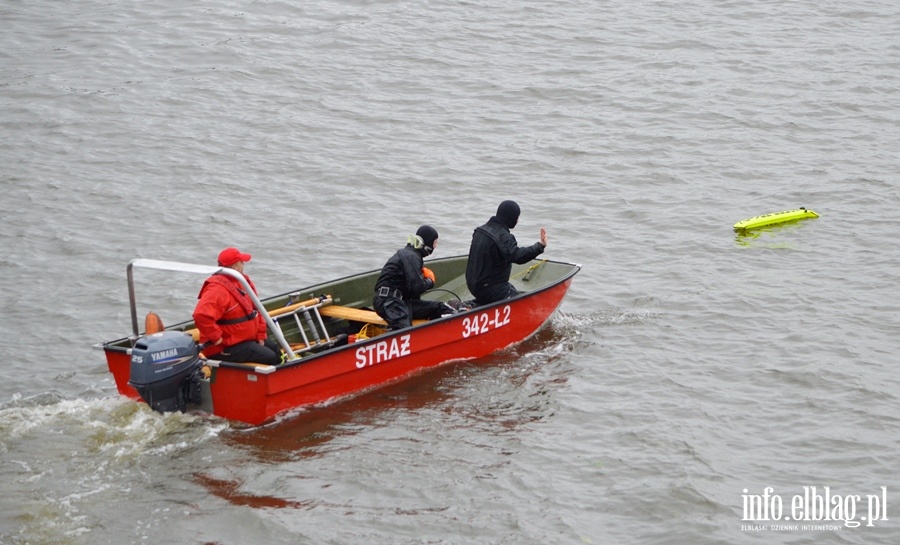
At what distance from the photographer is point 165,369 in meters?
10.0

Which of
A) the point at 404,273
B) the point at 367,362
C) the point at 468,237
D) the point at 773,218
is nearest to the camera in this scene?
the point at 367,362

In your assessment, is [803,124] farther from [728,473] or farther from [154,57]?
[154,57]

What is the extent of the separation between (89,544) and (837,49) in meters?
21.0

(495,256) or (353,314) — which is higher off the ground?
(495,256)

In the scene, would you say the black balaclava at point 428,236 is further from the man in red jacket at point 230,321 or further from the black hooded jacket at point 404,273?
the man in red jacket at point 230,321

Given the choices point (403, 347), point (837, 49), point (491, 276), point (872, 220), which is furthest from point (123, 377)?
point (837, 49)

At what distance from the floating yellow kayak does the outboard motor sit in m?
9.52

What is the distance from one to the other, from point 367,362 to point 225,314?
1640mm

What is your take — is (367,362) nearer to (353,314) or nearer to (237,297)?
(353,314)

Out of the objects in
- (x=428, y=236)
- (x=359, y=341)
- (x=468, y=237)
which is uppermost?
(x=428, y=236)

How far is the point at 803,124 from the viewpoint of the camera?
68.4 feet

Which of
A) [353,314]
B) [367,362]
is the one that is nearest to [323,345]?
[353,314]

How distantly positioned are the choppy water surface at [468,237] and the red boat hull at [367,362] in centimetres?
23

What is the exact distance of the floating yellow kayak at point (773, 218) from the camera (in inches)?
651
